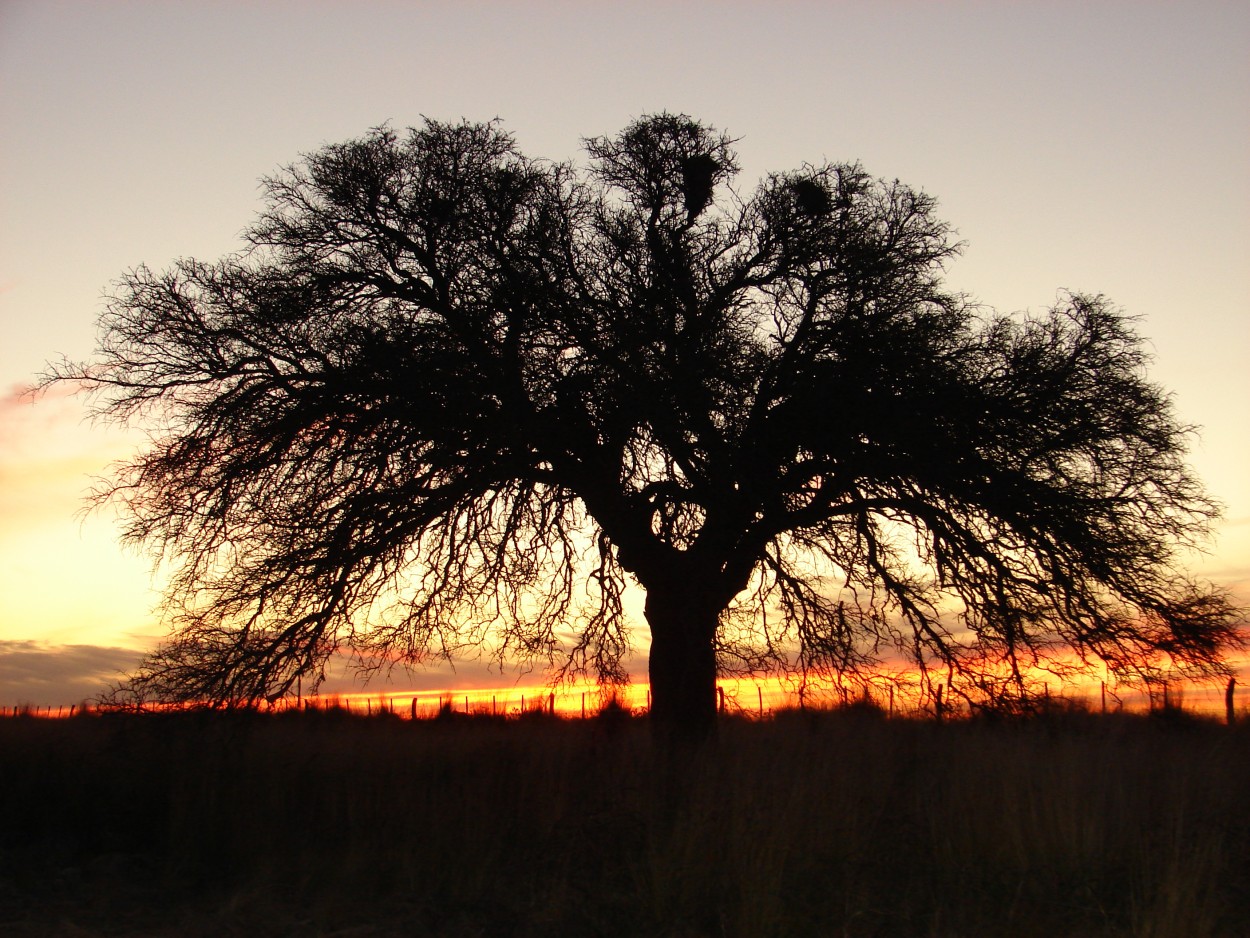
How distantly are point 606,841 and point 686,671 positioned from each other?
15.4ft

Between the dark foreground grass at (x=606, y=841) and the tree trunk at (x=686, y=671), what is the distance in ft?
3.78

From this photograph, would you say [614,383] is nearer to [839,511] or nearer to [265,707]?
[839,511]

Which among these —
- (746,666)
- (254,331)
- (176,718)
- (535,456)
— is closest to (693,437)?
(535,456)

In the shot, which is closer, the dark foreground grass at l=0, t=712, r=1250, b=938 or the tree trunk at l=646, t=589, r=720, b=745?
the dark foreground grass at l=0, t=712, r=1250, b=938

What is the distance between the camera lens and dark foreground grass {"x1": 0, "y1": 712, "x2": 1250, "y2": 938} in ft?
22.2

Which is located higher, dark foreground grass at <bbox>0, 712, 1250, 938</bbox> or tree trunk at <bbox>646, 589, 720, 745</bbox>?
tree trunk at <bbox>646, 589, 720, 745</bbox>

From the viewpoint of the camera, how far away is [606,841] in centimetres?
787

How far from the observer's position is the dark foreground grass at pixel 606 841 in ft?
22.2

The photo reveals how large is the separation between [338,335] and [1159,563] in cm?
907

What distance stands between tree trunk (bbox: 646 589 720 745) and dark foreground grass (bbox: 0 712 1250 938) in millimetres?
1151

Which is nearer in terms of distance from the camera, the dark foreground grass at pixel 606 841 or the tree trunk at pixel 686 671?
the dark foreground grass at pixel 606 841

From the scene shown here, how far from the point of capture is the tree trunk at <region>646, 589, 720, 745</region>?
1231cm

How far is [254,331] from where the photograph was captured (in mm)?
11836

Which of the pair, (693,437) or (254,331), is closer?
(693,437)
